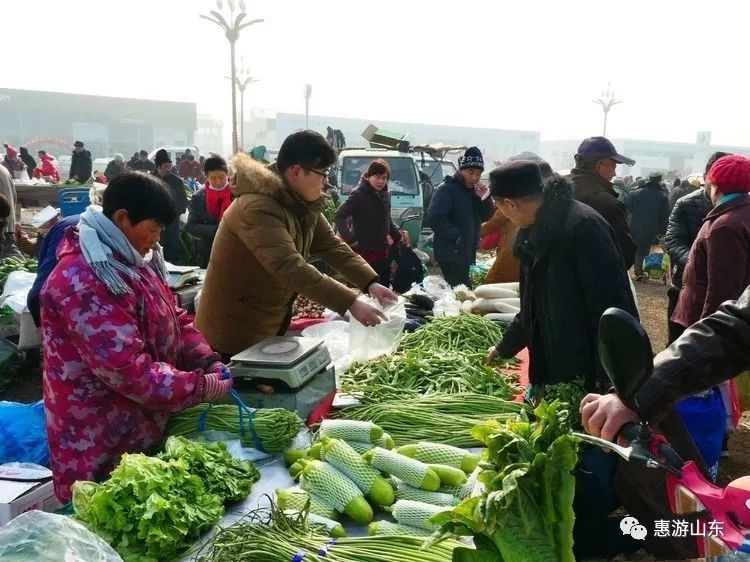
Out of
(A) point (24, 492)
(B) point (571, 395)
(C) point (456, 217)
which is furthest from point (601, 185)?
(A) point (24, 492)

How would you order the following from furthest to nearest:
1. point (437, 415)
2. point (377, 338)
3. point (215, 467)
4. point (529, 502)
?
point (377, 338)
point (437, 415)
point (215, 467)
point (529, 502)

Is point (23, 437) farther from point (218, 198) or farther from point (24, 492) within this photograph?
point (218, 198)

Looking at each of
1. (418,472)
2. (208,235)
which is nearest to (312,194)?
(418,472)

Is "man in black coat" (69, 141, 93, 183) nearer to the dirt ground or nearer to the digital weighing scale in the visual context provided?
the dirt ground

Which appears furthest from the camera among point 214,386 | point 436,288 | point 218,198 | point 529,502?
point 218,198

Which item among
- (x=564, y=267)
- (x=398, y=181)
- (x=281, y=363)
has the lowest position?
(x=281, y=363)

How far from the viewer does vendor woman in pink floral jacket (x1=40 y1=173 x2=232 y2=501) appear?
2080 millimetres

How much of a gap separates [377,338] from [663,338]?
16.6ft

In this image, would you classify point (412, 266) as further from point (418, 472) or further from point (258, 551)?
point (258, 551)

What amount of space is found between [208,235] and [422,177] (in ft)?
19.1

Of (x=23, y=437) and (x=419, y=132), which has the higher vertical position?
(x=419, y=132)

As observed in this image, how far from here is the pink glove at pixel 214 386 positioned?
2.29m

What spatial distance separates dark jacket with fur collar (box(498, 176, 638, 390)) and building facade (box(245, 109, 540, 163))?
6163cm

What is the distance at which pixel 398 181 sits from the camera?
1155cm
